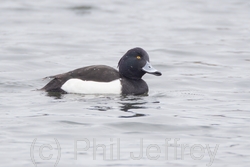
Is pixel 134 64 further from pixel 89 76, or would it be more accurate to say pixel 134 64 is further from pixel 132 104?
pixel 132 104

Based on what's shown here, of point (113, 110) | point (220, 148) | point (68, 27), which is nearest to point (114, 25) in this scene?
point (68, 27)

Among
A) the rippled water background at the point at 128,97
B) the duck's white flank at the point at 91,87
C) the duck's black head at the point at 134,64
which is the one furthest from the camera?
the duck's black head at the point at 134,64

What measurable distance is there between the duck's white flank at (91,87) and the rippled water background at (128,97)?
15 cm

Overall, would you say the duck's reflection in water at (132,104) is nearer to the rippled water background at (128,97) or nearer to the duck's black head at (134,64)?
the rippled water background at (128,97)

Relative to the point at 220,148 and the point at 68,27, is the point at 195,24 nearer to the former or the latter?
the point at 68,27

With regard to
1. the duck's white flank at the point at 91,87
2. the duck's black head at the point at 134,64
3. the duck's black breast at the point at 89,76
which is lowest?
the duck's white flank at the point at 91,87

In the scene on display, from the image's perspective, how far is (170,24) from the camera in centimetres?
2244

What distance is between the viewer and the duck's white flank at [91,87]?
12562mm

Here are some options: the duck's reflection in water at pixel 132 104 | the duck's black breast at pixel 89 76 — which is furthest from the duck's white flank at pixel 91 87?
the duck's reflection in water at pixel 132 104

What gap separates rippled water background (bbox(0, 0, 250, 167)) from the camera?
9125mm

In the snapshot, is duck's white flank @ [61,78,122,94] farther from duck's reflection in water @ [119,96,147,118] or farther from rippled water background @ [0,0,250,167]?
duck's reflection in water @ [119,96,147,118]

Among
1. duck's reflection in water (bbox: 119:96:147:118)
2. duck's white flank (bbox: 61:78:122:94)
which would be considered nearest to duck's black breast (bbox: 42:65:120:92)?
duck's white flank (bbox: 61:78:122:94)

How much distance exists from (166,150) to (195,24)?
13787 millimetres

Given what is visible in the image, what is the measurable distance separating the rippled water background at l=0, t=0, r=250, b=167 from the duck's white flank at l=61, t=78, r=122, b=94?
5.9 inches
